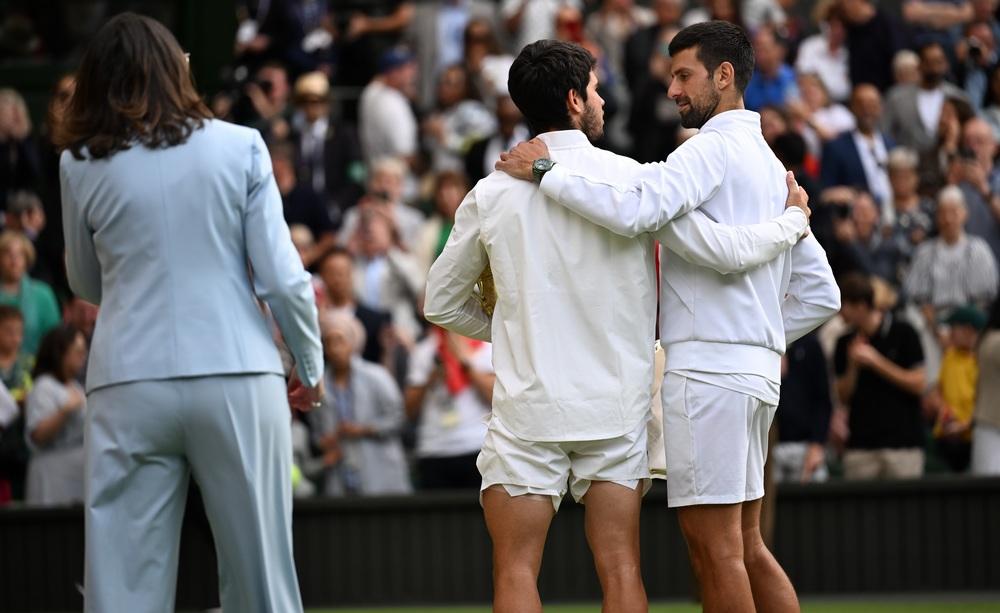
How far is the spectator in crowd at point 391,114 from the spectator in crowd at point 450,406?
3.89 metres

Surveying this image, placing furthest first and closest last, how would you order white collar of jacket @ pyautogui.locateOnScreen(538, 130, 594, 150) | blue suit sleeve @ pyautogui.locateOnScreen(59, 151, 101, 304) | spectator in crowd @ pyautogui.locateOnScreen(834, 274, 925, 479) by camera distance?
spectator in crowd @ pyautogui.locateOnScreen(834, 274, 925, 479) < white collar of jacket @ pyautogui.locateOnScreen(538, 130, 594, 150) < blue suit sleeve @ pyautogui.locateOnScreen(59, 151, 101, 304)

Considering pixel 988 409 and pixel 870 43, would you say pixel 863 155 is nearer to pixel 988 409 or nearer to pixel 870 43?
pixel 870 43

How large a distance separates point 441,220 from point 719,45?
23.4 ft

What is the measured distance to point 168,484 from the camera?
15.4ft

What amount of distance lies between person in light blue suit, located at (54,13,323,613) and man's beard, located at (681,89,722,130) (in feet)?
4.53

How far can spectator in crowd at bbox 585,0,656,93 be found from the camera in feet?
48.0

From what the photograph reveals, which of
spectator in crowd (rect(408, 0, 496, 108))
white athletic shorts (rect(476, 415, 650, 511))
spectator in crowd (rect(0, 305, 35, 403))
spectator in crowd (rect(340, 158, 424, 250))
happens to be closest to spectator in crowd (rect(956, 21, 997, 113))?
spectator in crowd (rect(408, 0, 496, 108))

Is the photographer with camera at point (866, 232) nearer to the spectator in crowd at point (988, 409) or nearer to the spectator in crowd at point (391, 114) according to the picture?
the spectator in crowd at point (988, 409)

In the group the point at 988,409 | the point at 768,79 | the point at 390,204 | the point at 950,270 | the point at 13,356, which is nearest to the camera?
the point at 988,409

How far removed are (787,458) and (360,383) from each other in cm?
257

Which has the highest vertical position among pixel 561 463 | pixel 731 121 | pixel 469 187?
pixel 731 121

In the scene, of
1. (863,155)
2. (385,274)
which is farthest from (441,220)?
(863,155)

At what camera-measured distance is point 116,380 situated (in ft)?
15.3

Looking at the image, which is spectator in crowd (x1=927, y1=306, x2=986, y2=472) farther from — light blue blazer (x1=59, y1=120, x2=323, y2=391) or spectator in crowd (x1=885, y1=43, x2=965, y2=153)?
light blue blazer (x1=59, y1=120, x2=323, y2=391)
